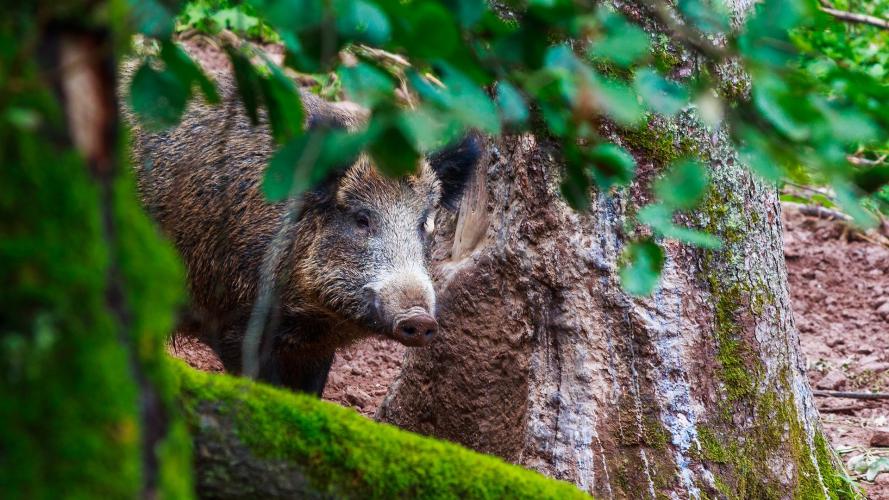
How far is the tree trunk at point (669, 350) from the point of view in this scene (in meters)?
3.72

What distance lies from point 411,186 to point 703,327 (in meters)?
1.88

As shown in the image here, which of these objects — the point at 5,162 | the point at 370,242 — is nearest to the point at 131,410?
the point at 5,162

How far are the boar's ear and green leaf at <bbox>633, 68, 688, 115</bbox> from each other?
3.28m

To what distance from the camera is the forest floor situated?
18.2 feet

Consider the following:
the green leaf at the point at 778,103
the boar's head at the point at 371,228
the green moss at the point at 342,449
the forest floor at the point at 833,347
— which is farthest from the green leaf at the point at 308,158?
the forest floor at the point at 833,347

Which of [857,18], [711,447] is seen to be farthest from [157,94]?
[857,18]

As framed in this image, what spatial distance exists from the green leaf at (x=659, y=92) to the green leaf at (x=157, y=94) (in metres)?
0.68

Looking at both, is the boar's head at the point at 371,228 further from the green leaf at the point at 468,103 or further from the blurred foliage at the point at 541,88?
the green leaf at the point at 468,103

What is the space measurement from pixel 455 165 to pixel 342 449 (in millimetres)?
3032

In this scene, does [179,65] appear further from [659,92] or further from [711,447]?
[711,447]

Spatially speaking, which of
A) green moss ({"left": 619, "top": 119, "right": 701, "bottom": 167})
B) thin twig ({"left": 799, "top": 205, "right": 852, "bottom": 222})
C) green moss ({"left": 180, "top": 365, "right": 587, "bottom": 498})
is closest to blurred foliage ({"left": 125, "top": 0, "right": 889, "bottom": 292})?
green moss ({"left": 180, "top": 365, "right": 587, "bottom": 498})

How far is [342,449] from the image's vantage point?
2.12 m

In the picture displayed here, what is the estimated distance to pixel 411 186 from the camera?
17.0 feet

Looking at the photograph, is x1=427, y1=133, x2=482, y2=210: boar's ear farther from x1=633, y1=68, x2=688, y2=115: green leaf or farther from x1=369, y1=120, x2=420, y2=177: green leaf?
x1=369, y1=120, x2=420, y2=177: green leaf
